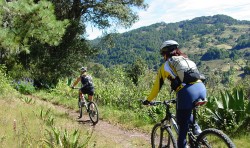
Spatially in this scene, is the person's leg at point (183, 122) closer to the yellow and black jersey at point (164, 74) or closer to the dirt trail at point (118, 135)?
the yellow and black jersey at point (164, 74)

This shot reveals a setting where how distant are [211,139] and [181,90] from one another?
2.74 ft

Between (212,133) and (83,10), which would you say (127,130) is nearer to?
(212,133)

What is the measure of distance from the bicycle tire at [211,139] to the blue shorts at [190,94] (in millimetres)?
446

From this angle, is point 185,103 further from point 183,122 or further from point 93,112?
point 93,112

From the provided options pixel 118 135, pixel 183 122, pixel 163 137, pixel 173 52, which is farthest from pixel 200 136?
pixel 118 135

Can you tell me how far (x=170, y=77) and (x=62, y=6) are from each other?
69.5 feet

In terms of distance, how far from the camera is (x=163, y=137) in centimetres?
620

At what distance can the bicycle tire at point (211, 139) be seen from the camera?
4413 mm

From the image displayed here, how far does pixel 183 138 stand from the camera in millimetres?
5000

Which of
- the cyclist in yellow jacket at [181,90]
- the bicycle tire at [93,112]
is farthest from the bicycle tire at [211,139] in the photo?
the bicycle tire at [93,112]

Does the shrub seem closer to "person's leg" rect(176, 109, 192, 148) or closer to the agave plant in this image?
the agave plant

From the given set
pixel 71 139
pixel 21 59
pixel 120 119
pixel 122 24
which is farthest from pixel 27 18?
pixel 122 24

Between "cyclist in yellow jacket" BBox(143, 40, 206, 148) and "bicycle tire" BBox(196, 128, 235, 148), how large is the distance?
0.26m

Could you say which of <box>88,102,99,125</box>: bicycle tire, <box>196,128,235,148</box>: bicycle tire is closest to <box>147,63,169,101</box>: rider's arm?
<box>196,128,235,148</box>: bicycle tire
